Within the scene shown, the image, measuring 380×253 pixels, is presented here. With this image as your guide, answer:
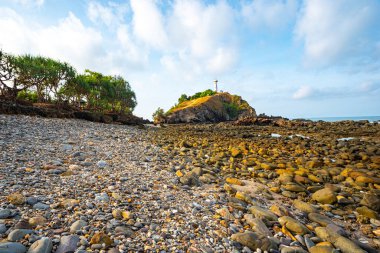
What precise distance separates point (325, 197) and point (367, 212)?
922 mm

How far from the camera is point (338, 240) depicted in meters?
3.83

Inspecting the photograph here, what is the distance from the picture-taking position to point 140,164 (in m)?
8.13

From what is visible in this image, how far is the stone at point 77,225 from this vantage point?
3328 mm

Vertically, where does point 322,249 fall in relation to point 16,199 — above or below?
below

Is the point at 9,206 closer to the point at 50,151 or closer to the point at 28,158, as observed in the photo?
the point at 28,158

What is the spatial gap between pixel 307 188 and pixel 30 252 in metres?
7.02

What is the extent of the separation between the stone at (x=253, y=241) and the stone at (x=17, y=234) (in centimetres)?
322

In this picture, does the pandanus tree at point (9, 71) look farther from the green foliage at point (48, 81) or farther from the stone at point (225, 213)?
the stone at point (225, 213)

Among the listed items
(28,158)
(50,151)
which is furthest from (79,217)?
(50,151)

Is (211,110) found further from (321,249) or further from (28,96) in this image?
(321,249)

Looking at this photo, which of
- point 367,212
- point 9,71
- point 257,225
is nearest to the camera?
point 257,225

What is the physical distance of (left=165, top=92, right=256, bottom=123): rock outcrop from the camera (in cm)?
5403

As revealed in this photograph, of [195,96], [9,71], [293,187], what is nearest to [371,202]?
[293,187]

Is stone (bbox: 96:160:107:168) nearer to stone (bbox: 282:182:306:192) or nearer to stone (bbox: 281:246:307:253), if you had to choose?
stone (bbox: 281:246:307:253)
